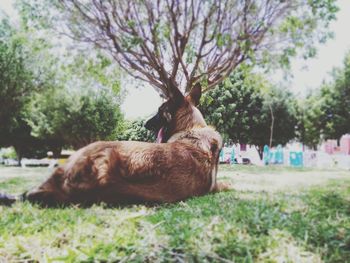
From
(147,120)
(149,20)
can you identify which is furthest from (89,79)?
(147,120)

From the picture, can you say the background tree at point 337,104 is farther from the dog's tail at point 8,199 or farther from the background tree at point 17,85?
the dog's tail at point 8,199

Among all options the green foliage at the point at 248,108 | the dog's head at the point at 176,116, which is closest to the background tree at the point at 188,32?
the green foliage at the point at 248,108

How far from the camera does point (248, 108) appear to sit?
564cm

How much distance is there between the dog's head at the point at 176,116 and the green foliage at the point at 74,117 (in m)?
0.48

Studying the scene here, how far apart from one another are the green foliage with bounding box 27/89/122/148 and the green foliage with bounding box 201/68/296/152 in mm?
1368

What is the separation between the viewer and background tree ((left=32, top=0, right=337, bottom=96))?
5496 mm

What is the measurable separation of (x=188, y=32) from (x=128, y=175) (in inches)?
166

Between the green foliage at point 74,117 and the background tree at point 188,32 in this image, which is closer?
the green foliage at point 74,117

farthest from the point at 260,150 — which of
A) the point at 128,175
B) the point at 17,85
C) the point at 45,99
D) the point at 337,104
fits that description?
the point at 17,85

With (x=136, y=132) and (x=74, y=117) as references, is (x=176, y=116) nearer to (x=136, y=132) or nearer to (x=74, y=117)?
(x=136, y=132)

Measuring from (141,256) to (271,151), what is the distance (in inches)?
200

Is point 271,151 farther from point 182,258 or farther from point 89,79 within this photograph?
point 182,258

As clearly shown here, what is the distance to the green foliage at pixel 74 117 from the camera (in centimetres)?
356

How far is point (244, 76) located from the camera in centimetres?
625
